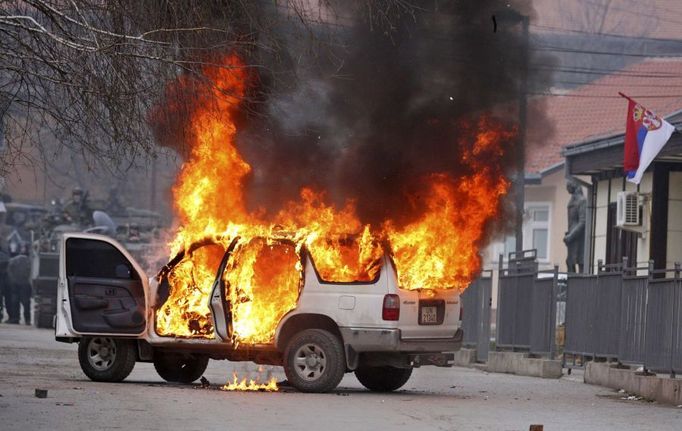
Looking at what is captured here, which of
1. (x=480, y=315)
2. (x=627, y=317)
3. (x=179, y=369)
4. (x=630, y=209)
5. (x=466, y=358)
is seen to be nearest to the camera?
(x=179, y=369)

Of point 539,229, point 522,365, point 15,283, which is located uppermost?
point 539,229

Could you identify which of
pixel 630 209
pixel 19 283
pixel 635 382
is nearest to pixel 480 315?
pixel 630 209

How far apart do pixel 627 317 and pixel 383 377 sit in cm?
375

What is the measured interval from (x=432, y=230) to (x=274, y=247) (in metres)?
1.99

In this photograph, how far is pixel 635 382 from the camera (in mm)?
18156

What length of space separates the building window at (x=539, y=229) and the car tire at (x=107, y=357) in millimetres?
32428

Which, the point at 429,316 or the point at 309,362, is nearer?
the point at 309,362

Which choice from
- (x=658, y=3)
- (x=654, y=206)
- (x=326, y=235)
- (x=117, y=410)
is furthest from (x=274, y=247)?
(x=658, y=3)

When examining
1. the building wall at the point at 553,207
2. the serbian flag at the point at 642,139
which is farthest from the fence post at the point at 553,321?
the building wall at the point at 553,207

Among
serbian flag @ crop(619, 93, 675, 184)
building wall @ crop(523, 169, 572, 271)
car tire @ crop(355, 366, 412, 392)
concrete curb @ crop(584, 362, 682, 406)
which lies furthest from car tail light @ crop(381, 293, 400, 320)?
building wall @ crop(523, 169, 572, 271)

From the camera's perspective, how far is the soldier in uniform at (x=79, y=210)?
4644 cm

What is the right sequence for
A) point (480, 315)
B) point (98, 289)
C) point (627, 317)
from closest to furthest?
point (98, 289)
point (627, 317)
point (480, 315)

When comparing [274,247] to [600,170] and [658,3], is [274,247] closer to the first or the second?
[600,170]

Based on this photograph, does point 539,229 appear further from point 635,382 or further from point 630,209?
point 635,382
